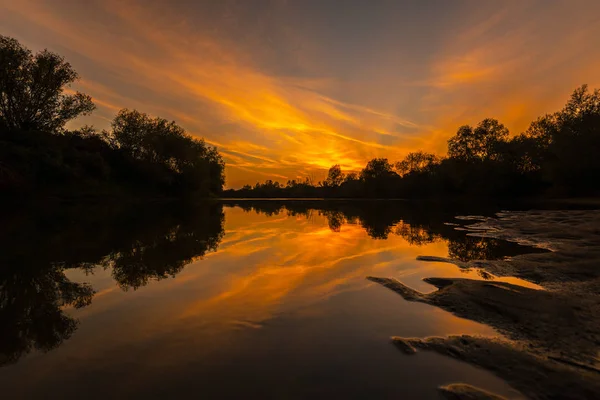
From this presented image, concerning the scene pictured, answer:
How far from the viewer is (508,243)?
1491cm

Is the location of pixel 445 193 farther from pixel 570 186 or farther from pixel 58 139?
pixel 58 139

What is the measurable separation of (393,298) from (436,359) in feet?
9.08

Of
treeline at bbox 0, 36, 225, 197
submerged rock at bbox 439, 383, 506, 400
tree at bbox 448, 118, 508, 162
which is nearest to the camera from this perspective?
submerged rock at bbox 439, 383, 506, 400

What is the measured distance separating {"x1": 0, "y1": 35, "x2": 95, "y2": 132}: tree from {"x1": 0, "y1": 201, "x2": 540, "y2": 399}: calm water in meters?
57.0

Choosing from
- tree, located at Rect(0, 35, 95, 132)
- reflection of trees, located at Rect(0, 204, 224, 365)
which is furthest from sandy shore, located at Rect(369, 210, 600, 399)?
tree, located at Rect(0, 35, 95, 132)

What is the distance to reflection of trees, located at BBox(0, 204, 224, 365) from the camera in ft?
17.3

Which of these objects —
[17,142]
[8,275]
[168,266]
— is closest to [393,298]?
[168,266]

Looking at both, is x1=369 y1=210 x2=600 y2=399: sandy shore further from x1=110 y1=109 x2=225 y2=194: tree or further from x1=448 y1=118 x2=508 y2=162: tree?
x1=448 y1=118 x2=508 y2=162: tree

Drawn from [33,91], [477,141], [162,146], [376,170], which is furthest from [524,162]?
[33,91]

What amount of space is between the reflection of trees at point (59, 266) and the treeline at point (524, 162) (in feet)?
276

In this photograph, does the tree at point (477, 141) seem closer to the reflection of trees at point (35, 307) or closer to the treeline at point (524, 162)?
the treeline at point (524, 162)

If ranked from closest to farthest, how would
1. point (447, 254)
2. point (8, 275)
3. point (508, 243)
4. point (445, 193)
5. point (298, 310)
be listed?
point (298, 310) → point (8, 275) → point (447, 254) → point (508, 243) → point (445, 193)

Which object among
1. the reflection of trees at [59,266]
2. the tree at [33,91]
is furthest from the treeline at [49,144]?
the reflection of trees at [59,266]

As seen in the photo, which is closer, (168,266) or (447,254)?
(168,266)
